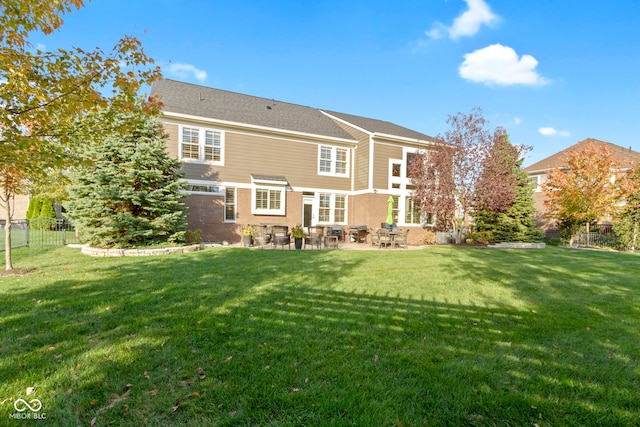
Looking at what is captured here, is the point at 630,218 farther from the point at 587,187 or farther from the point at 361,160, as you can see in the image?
the point at 361,160

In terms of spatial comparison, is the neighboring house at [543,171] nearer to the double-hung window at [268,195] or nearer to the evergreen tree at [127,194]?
the double-hung window at [268,195]

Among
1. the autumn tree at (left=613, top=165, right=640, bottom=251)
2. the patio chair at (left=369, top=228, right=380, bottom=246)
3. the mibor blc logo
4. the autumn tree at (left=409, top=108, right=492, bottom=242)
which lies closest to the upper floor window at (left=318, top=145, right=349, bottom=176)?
the autumn tree at (left=409, top=108, right=492, bottom=242)

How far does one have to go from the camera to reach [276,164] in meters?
17.9

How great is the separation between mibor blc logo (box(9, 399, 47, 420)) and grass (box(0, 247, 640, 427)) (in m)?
0.04

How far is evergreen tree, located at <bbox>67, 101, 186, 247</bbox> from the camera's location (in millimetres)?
11148

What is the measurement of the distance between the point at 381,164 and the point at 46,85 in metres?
16.6

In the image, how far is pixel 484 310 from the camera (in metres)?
5.02

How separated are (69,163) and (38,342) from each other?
2.42 m

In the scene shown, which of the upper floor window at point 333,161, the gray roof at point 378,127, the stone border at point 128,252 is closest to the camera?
the stone border at point 128,252

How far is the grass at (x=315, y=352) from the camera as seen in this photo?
96.4 inches

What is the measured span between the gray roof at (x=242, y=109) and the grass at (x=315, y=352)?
39.0 ft

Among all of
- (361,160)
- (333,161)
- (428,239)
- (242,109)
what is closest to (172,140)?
(242,109)

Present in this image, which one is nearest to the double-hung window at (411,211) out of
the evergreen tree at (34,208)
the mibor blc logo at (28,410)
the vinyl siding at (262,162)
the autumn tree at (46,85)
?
the vinyl siding at (262,162)

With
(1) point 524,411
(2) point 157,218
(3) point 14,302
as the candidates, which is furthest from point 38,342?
(2) point 157,218
